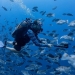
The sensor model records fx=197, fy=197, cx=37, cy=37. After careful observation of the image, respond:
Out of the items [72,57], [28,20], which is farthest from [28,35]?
[72,57]

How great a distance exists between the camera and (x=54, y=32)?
13445mm

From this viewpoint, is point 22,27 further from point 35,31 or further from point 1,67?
point 1,67

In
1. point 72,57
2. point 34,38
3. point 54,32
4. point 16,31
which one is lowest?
point 34,38

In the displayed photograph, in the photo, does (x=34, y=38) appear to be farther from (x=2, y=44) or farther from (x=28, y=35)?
(x=2, y=44)

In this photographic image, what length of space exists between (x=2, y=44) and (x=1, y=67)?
7994mm

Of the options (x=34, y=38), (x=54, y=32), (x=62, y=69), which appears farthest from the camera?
(x=54, y=32)

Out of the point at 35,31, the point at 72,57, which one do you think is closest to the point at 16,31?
the point at 35,31

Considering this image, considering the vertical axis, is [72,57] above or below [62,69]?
above

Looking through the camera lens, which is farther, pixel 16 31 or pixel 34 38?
pixel 16 31

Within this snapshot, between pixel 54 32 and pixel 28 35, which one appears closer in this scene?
pixel 28 35

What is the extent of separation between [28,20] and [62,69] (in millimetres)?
6937

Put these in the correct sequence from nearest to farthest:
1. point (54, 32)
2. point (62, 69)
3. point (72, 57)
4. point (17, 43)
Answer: point (17, 43) < point (62, 69) < point (72, 57) < point (54, 32)

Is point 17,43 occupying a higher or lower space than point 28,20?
lower

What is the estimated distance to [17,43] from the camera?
5.66 metres
